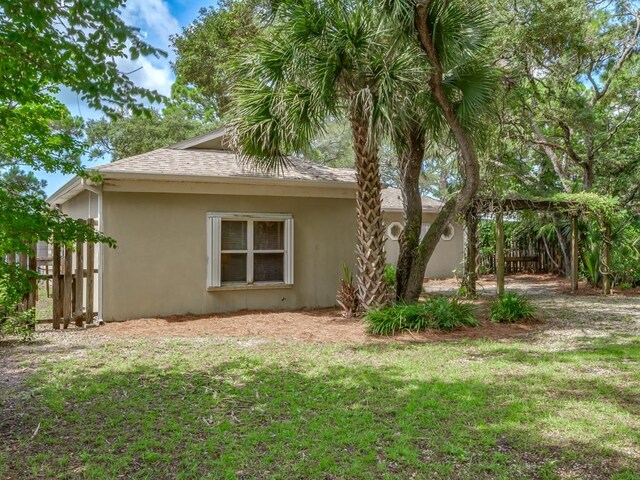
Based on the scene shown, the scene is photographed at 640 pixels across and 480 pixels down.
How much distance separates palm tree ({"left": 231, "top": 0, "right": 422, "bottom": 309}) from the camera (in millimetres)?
7727

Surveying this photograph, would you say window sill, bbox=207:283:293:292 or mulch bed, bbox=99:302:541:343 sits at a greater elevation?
window sill, bbox=207:283:293:292

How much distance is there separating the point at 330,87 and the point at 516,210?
7338 millimetres

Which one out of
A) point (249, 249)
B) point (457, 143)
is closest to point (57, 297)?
point (249, 249)

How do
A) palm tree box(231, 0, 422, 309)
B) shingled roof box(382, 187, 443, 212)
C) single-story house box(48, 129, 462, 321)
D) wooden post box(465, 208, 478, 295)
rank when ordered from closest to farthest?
palm tree box(231, 0, 422, 309) < single-story house box(48, 129, 462, 321) < wooden post box(465, 208, 478, 295) < shingled roof box(382, 187, 443, 212)

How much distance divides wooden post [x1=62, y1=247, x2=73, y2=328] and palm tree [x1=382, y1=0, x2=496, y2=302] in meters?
5.70

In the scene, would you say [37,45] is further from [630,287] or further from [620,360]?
[630,287]

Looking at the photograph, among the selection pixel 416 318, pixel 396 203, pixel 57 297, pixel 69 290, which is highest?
pixel 396 203

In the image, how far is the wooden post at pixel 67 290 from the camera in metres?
8.35

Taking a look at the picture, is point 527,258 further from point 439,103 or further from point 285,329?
point 285,329

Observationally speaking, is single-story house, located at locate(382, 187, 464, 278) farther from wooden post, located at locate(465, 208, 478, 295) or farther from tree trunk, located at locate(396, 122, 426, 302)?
tree trunk, located at locate(396, 122, 426, 302)

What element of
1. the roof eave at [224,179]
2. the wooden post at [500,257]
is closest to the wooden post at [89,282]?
the roof eave at [224,179]

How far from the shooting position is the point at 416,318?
826 centimetres

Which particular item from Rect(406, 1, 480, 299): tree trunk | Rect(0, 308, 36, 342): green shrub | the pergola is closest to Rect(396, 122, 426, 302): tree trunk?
Rect(406, 1, 480, 299): tree trunk

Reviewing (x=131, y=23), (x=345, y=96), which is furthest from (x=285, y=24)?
(x=131, y=23)
